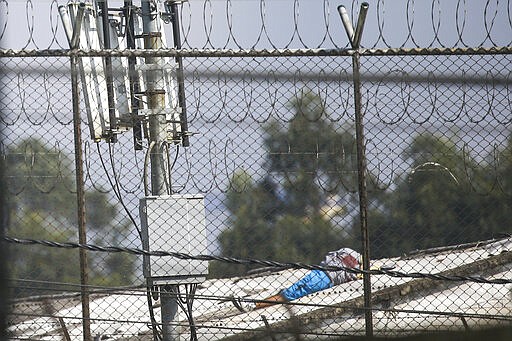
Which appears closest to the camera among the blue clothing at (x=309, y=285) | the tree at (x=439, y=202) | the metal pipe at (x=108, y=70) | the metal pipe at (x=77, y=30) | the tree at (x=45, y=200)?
the tree at (x=45, y=200)

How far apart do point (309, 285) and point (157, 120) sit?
193cm

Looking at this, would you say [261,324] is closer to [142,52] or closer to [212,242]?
[212,242]

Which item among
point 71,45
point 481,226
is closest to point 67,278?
point 71,45

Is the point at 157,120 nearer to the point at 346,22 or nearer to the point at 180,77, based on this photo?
the point at 180,77

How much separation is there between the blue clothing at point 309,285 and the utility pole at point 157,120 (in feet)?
4.11

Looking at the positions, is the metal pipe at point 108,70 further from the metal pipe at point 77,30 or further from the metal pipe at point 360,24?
the metal pipe at point 360,24

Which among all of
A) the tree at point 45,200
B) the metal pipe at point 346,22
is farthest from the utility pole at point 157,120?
the metal pipe at point 346,22

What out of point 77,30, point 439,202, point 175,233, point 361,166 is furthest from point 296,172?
point 439,202

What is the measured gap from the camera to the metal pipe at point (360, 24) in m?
6.45

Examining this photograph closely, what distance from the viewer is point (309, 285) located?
7.66 metres

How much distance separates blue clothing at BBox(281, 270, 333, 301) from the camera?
7.52 meters

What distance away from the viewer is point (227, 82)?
6.34m

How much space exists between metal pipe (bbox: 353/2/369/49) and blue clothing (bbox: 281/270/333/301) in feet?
6.24

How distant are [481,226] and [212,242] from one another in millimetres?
2888
